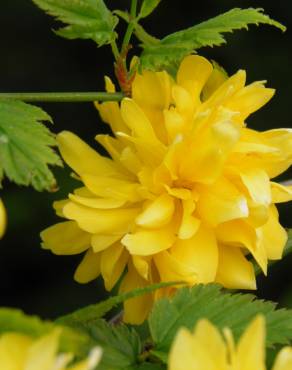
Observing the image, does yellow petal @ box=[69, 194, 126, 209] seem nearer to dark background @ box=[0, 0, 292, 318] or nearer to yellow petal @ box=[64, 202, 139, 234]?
yellow petal @ box=[64, 202, 139, 234]

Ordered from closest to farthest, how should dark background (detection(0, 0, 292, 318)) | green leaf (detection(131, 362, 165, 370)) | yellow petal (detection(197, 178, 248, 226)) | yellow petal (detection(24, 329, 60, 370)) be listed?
yellow petal (detection(24, 329, 60, 370)), green leaf (detection(131, 362, 165, 370)), yellow petal (detection(197, 178, 248, 226)), dark background (detection(0, 0, 292, 318))

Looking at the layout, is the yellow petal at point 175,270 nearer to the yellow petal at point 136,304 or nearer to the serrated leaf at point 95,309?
the yellow petal at point 136,304

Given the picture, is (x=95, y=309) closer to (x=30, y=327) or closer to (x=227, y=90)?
(x=30, y=327)

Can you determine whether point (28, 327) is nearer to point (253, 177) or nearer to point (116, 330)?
point (116, 330)

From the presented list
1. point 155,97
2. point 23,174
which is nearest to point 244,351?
point 23,174

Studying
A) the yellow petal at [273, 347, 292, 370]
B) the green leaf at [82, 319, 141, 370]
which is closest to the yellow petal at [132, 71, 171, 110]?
the green leaf at [82, 319, 141, 370]
